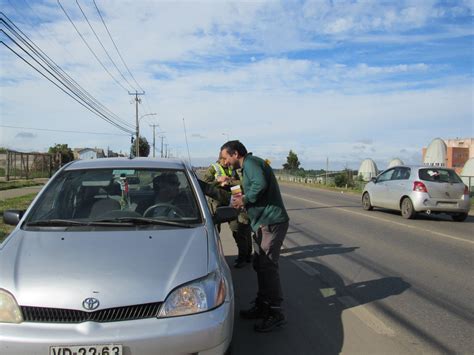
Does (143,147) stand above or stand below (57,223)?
above

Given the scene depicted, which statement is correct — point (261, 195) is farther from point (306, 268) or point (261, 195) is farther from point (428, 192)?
point (428, 192)

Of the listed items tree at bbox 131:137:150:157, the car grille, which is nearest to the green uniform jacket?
the car grille

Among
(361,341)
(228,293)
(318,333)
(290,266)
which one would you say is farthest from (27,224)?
(290,266)

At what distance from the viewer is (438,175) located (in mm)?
13719

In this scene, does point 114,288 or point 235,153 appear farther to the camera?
point 235,153

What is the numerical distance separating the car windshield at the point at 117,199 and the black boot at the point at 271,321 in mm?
1232

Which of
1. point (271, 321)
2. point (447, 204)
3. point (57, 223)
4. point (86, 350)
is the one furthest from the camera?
point (447, 204)

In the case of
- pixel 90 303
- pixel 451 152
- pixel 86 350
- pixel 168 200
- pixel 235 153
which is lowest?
pixel 86 350

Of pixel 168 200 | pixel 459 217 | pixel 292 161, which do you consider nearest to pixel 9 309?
pixel 168 200

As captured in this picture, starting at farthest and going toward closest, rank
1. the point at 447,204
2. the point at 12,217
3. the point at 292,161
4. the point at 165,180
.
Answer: the point at 292,161
the point at 447,204
the point at 165,180
the point at 12,217

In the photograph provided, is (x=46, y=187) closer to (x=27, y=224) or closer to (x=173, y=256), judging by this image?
(x=27, y=224)

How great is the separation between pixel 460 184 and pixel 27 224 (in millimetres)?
12520

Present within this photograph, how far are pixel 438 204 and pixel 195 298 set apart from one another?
11770 mm

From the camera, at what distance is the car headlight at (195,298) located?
3012mm
